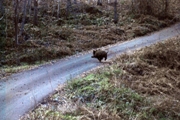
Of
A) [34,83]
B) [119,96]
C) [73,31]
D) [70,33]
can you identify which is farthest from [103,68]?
[73,31]

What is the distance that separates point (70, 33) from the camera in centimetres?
1970

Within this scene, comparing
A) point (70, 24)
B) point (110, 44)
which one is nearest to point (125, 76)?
point (110, 44)

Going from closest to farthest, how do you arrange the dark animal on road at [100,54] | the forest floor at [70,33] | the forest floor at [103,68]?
the forest floor at [103,68]
the dark animal on road at [100,54]
the forest floor at [70,33]

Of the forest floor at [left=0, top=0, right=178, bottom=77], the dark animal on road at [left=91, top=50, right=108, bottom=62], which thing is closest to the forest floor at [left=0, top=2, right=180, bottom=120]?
the forest floor at [left=0, top=0, right=178, bottom=77]

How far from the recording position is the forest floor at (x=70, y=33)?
51.1ft

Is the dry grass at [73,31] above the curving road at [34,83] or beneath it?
above

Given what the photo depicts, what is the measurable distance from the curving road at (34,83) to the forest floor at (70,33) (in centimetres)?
122

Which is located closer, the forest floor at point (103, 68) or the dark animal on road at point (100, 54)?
the forest floor at point (103, 68)

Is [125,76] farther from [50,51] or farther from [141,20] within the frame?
[141,20]

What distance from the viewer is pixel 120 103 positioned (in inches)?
359

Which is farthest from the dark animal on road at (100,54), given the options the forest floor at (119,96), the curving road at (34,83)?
the forest floor at (119,96)

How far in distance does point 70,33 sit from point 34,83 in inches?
366

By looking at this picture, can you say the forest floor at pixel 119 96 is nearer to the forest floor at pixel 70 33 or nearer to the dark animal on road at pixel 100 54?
the dark animal on road at pixel 100 54

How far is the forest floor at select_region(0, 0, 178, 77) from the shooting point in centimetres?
1559
